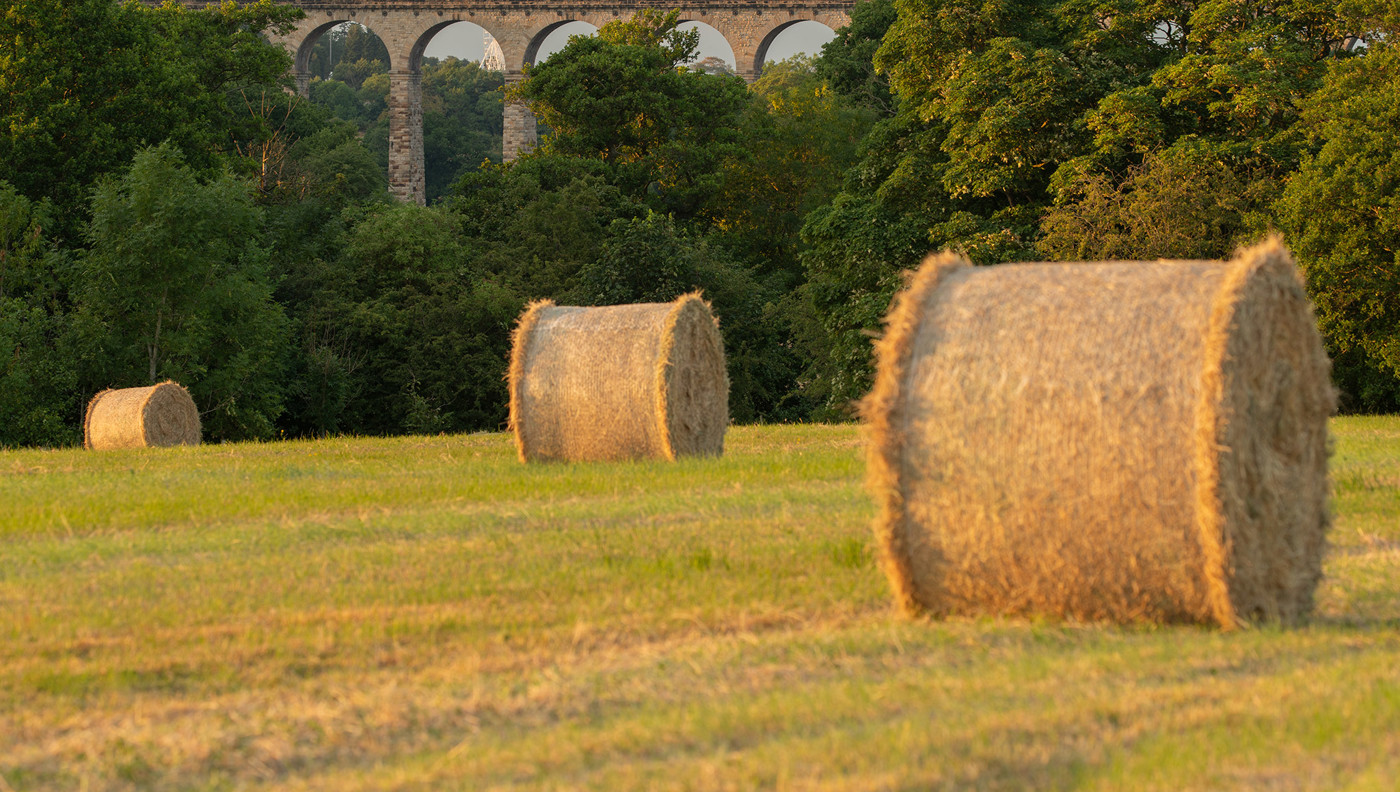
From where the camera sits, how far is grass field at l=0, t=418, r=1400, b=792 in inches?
187

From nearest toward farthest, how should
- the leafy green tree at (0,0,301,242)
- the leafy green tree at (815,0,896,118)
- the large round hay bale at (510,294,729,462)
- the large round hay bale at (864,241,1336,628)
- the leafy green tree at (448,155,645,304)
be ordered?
the large round hay bale at (864,241,1336,628) < the large round hay bale at (510,294,729,462) < the leafy green tree at (0,0,301,242) < the leafy green tree at (448,155,645,304) < the leafy green tree at (815,0,896,118)

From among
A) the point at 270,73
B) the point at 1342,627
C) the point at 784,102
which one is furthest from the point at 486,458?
the point at 784,102

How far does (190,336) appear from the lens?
119ft

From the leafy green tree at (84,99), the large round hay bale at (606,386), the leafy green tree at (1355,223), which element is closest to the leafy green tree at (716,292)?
the leafy green tree at (84,99)

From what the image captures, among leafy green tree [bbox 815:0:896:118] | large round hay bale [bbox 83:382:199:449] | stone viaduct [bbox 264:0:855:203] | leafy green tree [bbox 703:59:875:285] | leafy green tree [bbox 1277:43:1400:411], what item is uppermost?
stone viaduct [bbox 264:0:855:203]

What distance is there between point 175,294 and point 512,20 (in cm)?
2950

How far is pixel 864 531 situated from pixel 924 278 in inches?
106

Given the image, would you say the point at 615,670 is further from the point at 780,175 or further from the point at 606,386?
the point at 780,175

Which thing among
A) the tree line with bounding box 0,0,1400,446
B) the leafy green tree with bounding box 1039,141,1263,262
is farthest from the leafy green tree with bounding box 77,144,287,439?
the leafy green tree with bounding box 1039,141,1263,262

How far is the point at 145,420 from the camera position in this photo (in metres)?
22.8

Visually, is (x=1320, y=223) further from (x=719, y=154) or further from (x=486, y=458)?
(x=719, y=154)

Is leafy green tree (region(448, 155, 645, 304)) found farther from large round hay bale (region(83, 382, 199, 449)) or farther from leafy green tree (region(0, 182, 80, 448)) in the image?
large round hay bale (region(83, 382, 199, 449))

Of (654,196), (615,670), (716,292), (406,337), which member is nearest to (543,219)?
(654,196)

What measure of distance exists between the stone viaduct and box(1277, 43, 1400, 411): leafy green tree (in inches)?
1452
